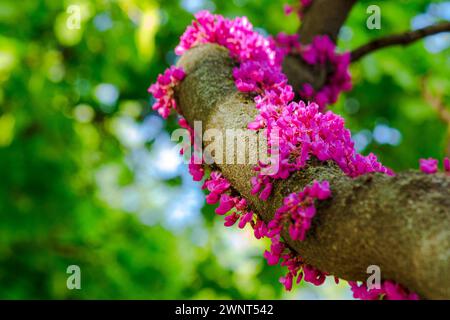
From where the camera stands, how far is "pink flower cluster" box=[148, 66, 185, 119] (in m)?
2.43

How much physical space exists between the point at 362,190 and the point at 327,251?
0.60ft

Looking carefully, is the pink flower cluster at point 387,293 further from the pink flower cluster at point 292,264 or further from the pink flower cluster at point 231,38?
the pink flower cluster at point 231,38

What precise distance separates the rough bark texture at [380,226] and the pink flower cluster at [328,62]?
1373 mm

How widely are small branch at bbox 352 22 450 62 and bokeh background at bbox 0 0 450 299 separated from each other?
1618 mm

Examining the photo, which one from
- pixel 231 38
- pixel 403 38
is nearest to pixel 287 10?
pixel 403 38

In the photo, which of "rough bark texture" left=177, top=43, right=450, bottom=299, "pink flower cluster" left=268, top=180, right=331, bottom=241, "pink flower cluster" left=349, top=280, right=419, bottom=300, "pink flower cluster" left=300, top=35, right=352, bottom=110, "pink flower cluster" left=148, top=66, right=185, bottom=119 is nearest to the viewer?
"rough bark texture" left=177, top=43, right=450, bottom=299

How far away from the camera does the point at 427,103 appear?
528 cm

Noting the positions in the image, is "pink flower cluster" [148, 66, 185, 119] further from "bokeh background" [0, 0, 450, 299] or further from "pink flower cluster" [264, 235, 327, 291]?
"bokeh background" [0, 0, 450, 299]

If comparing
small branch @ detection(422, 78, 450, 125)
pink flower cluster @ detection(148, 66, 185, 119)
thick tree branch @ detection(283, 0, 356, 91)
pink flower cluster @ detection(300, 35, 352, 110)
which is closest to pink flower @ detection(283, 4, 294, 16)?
thick tree branch @ detection(283, 0, 356, 91)

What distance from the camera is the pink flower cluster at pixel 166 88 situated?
2.43 metres

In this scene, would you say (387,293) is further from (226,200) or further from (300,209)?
(226,200)

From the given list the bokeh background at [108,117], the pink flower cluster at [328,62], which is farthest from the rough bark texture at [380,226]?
the bokeh background at [108,117]
